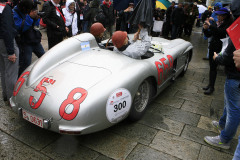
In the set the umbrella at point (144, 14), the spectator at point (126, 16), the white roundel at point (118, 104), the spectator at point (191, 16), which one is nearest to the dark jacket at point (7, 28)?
the white roundel at point (118, 104)

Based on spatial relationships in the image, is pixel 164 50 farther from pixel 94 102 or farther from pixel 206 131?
pixel 94 102

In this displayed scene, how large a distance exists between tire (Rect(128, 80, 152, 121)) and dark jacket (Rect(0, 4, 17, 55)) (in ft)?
6.20

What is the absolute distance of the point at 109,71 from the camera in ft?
8.43

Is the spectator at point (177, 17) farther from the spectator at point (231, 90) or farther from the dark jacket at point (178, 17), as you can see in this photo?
the spectator at point (231, 90)

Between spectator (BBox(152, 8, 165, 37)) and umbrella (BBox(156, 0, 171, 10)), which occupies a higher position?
umbrella (BBox(156, 0, 171, 10))

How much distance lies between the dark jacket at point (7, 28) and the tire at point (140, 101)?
1891 mm

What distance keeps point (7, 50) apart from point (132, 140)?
2128 mm

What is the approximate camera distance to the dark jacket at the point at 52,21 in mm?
4242

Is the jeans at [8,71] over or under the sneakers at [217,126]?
over

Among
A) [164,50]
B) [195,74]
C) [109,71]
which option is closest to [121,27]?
[195,74]

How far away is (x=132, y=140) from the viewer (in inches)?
101

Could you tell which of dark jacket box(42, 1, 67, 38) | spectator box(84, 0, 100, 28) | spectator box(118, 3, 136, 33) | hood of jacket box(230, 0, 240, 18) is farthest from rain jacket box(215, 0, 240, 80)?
spectator box(84, 0, 100, 28)

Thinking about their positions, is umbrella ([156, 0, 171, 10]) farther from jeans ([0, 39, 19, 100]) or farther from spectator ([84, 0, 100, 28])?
jeans ([0, 39, 19, 100])

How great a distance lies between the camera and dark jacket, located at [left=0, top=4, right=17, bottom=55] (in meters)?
2.74
